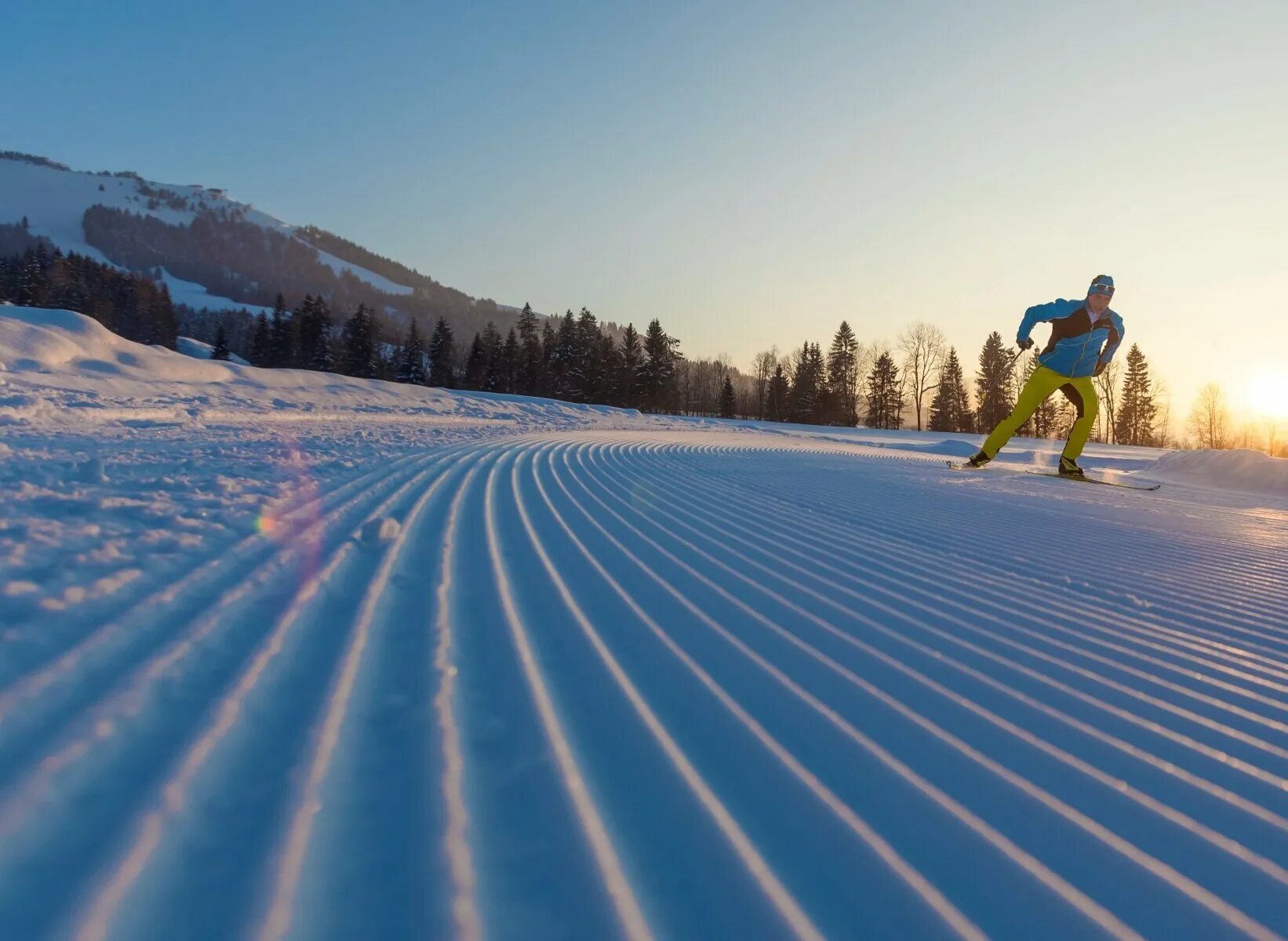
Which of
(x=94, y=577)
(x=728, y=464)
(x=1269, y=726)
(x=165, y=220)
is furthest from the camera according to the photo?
(x=165, y=220)

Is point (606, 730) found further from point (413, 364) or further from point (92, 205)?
point (92, 205)

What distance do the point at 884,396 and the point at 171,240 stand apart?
526 ft

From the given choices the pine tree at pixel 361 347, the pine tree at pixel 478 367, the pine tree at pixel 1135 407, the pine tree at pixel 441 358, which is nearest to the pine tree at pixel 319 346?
the pine tree at pixel 361 347

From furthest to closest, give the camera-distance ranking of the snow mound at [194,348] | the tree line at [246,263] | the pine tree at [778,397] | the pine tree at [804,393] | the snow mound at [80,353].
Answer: the tree line at [246,263]
the snow mound at [194,348]
the pine tree at [778,397]
the pine tree at [804,393]
the snow mound at [80,353]

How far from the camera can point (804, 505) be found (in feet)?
20.0

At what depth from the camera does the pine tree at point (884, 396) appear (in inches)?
1992

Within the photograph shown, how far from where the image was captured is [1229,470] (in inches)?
438

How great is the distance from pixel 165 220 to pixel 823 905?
197 metres

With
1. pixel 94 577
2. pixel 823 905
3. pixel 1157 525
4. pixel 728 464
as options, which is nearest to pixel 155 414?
pixel 728 464

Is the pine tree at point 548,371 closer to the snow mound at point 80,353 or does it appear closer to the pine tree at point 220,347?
the pine tree at point 220,347

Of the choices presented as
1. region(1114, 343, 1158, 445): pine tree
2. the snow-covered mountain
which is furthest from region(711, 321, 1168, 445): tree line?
the snow-covered mountain

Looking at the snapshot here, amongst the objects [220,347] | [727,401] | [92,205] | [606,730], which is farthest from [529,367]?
[92,205]

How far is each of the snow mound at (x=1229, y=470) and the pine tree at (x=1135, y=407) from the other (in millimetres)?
41153

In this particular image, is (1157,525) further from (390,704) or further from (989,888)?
Result: (390,704)
